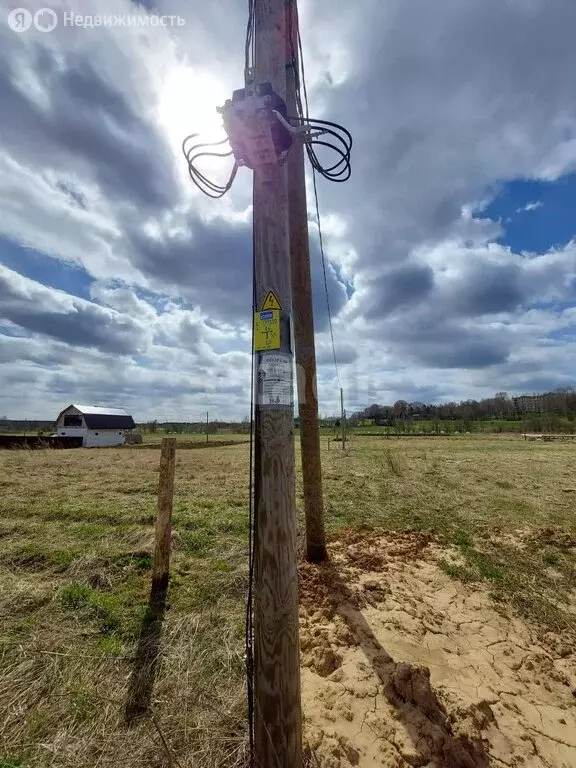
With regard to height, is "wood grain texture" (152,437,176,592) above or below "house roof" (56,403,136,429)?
below

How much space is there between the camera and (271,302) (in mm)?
2000

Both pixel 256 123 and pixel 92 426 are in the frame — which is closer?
pixel 256 123

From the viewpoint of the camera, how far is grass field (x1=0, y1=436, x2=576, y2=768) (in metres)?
2.27

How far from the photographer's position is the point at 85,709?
2.46 meters

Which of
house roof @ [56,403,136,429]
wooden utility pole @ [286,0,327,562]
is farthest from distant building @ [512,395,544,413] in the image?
wooden utility pole @ [286,0,327,562]

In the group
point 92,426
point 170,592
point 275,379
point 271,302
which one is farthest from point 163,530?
point 92,426

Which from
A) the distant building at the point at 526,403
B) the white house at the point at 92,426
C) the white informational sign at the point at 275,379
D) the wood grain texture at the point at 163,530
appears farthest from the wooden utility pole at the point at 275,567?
the distant building at the point at 526,403

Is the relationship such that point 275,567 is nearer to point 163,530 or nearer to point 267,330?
point 267,330

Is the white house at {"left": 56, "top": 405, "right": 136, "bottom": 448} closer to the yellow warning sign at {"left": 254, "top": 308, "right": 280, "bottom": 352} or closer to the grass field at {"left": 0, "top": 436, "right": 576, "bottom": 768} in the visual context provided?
the grass field at {"left": 0, "top": 436, "right": 576, "bottom": 768}

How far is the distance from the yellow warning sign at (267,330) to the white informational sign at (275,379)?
0.15 feet

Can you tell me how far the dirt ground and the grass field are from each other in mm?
521

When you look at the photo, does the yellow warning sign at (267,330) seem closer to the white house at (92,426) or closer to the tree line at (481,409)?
the white house at (92,426)

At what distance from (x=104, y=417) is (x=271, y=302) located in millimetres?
45021

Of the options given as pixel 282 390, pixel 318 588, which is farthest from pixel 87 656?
pixel 282 390
